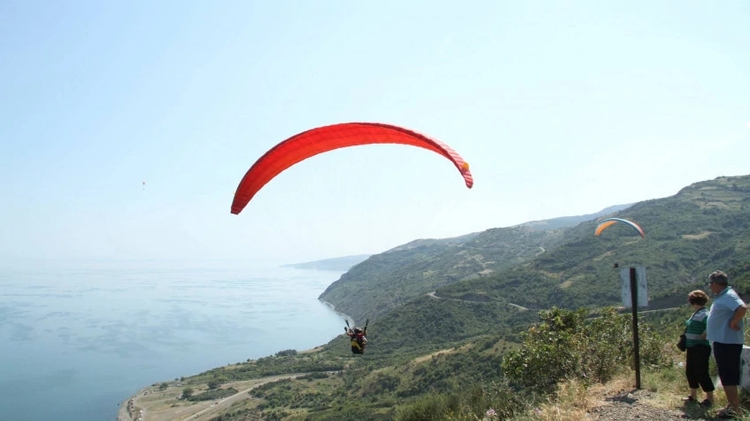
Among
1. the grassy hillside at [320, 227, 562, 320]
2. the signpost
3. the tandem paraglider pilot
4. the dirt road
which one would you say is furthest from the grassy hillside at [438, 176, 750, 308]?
the signpost

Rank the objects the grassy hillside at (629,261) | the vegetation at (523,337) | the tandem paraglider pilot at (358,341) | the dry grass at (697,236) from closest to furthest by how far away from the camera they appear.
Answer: the vegetation at (523,337)
the tandem paraglider pilot at (358,341)
the grassy hillside at (629,261)
the dry grass at (697,236)

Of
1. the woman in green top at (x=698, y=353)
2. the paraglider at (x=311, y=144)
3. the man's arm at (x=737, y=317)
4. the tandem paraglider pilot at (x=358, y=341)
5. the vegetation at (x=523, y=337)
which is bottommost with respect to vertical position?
the vegetation at (x=523, y=337)

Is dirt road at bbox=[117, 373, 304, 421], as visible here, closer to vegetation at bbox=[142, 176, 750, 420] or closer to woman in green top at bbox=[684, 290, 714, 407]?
vegetation at bbox=[142, 176, 750, 420]

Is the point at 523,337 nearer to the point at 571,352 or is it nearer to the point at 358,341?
the point at 571,352

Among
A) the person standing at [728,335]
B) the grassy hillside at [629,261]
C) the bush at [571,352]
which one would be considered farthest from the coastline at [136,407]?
the person standing at [728,335]

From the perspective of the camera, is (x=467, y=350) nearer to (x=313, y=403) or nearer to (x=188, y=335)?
(x=313, y=403)

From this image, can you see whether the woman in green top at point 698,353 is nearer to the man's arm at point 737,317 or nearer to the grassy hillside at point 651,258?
the man's arm at point 737,317
